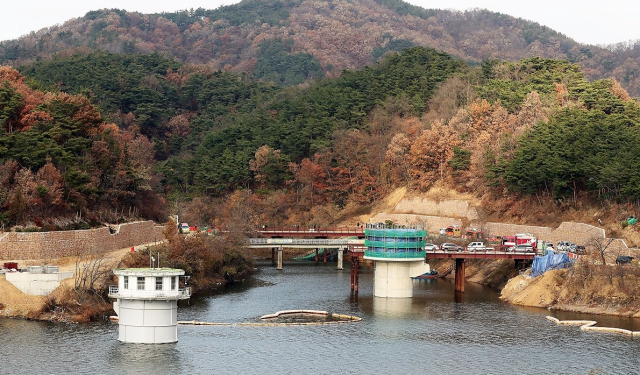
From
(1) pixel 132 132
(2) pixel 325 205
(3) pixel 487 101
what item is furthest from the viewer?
(1) pixel 132 132

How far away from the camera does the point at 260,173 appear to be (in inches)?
6093

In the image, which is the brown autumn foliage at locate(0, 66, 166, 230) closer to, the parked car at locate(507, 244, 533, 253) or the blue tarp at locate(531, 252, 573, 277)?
the parked car at locate(507, 244, 533, 253)

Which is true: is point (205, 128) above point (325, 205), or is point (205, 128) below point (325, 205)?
above

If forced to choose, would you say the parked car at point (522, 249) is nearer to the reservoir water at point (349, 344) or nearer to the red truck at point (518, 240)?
the red truck at point (518, 240)

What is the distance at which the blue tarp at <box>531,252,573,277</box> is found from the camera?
274ft

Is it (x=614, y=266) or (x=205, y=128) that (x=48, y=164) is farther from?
(x=205, y=128)

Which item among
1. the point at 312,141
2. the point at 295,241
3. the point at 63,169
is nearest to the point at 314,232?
the point at 295,241

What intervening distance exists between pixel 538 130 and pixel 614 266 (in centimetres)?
3597

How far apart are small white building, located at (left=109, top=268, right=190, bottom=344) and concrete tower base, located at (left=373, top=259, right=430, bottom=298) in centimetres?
2702

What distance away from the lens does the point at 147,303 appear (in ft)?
206

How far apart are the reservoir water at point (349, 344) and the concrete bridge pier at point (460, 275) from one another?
6.67 meters

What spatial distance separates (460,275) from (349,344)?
27.5 metres

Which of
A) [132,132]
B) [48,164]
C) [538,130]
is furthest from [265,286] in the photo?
[132,132]

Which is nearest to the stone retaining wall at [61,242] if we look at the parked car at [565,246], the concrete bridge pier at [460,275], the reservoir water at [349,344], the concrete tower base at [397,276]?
the reservoir water at [349,344]
